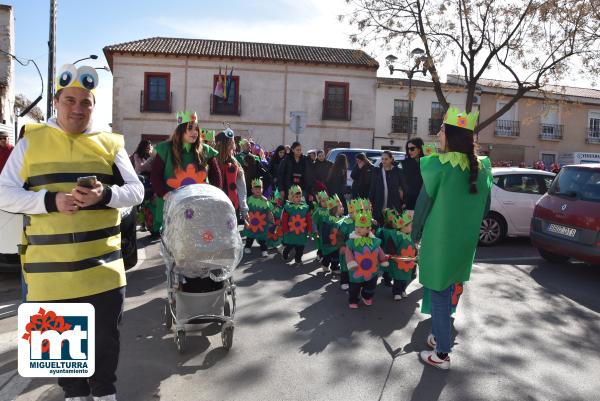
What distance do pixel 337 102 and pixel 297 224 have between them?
65.2ft

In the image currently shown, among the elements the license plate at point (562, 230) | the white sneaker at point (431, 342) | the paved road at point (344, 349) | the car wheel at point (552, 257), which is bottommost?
the paved road at point (344, 349)

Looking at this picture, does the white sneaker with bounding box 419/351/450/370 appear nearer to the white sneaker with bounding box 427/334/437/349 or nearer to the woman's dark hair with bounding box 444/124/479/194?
the white sneaker with bounding box 427/334/437/349

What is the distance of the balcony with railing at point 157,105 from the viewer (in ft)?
82.0

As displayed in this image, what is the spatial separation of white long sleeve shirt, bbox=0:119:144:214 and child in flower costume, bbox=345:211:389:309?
3061 millimetres

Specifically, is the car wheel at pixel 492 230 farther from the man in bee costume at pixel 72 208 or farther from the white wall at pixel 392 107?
the white wall at pixel 392 107

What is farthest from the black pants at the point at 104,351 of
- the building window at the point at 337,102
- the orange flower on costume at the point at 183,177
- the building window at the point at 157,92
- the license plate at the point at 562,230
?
the building window at the point at 337,102

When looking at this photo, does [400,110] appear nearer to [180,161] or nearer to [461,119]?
[180,161]

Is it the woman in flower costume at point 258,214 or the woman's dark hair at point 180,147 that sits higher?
the woman's dark hair at point 180,147

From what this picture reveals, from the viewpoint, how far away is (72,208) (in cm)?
235

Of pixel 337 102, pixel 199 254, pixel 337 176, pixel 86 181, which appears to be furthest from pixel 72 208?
pixel 337 102

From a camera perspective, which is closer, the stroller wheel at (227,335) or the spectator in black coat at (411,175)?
the stroller wheel at (227,335)

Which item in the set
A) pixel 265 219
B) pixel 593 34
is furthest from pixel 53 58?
pixel 593 34

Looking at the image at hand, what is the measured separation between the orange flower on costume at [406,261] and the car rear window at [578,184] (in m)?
3.35

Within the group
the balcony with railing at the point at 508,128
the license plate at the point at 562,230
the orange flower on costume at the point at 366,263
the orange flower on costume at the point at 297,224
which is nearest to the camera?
the orange flower on costume at the point at 366,263
